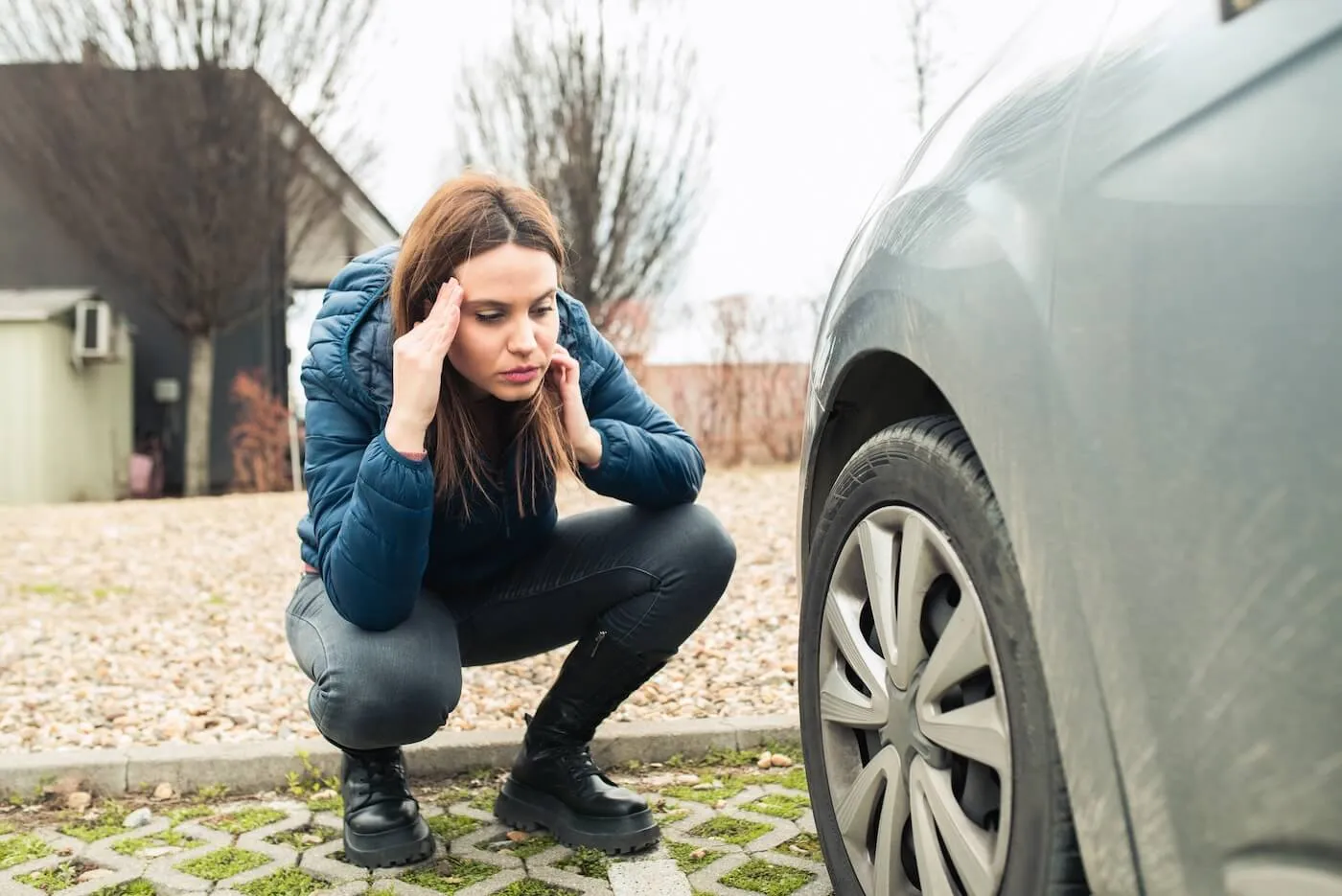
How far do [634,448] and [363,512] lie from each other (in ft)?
1.82

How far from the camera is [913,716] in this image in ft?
4.96

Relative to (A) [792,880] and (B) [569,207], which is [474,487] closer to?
(A) [792,880]

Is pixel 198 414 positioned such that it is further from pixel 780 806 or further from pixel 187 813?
pixel 780 806

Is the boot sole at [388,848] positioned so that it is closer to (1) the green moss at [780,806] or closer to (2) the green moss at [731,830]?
(2) the green moss at [731,830]

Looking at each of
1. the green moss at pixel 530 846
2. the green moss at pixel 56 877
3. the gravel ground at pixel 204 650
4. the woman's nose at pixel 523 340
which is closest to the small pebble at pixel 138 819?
the green moss at pixel 56 877

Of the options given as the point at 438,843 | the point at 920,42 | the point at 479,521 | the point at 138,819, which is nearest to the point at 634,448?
the point at 479,521

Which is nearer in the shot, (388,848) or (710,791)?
(388,848)

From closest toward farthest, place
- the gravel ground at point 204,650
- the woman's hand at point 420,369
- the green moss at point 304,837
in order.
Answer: the woman's hand at point 420,369, the green moss at point 304,837, the gravel ground at point 204,650

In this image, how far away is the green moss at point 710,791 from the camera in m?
2.79

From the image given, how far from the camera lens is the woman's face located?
2.10m

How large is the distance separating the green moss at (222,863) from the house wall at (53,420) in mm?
12384

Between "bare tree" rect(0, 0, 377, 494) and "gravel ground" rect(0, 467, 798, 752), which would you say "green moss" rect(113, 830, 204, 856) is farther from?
"bare tree" rect(0, 0, 377, 494)

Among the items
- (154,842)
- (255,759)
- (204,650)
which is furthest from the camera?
(204,650)

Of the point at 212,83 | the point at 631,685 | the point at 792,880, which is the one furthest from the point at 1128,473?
the point at 212,83
